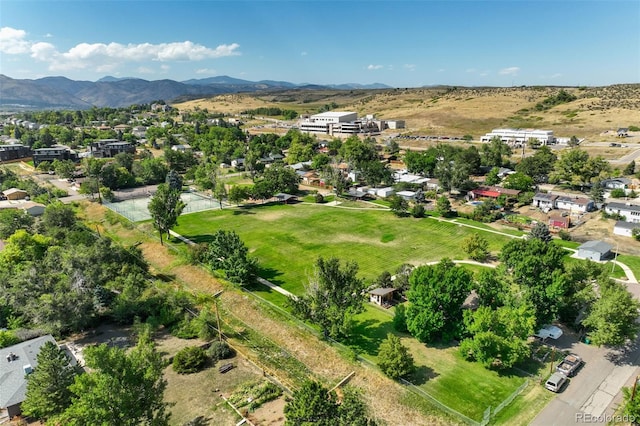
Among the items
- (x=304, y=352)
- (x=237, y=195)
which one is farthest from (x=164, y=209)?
(x=304, y=352)

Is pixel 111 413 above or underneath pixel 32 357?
above

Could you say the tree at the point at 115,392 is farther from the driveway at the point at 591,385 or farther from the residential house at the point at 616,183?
the residential house at the point at 616,183

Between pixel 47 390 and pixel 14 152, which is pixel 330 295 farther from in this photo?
pixel 14 152

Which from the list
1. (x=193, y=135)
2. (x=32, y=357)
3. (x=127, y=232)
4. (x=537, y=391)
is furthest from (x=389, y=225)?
(x=193, y=135)

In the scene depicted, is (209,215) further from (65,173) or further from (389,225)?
(65,173)

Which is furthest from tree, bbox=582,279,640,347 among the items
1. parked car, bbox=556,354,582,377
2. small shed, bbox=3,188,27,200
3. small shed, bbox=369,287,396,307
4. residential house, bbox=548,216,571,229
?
small shed, bbox=3,188,27,200
